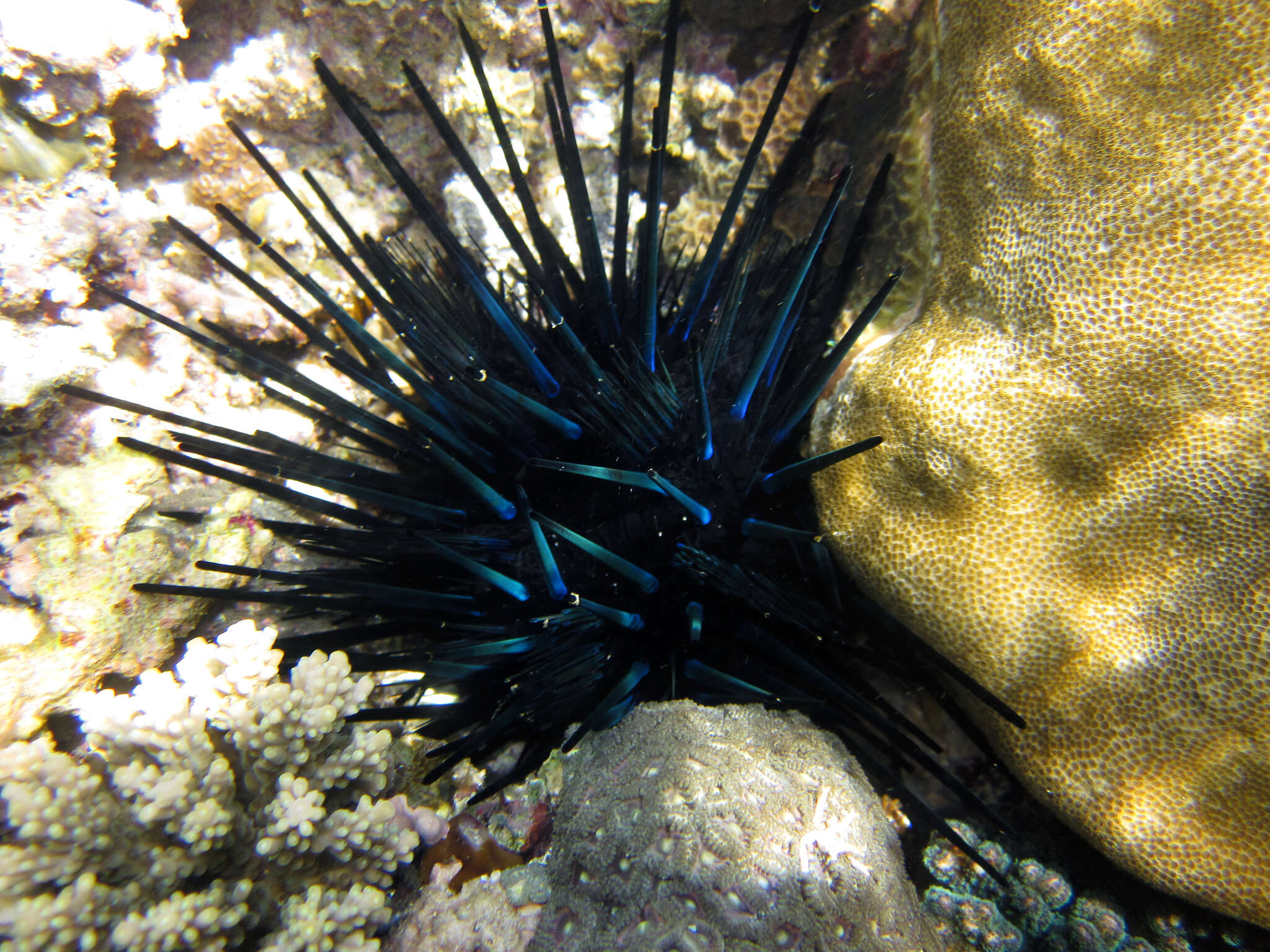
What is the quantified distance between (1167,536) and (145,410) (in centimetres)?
284

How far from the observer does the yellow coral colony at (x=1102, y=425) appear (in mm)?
1355

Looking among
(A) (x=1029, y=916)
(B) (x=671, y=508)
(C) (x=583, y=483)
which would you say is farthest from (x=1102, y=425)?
(A) (x=1029, y=916)

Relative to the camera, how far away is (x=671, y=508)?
Answer: 1658 mm

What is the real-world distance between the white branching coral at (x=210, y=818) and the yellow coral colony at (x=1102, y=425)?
5.00 feet

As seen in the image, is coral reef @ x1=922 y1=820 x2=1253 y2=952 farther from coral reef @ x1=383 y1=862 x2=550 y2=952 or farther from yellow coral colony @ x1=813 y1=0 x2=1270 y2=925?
coral reef @ x1=383 y1=862 x2=550 y2=952

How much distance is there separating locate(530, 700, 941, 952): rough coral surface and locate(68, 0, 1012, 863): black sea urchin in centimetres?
12

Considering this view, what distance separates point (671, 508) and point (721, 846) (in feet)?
2.62

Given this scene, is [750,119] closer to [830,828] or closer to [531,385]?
[531,385]

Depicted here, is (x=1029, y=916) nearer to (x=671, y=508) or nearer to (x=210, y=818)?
(x=671, y=508)

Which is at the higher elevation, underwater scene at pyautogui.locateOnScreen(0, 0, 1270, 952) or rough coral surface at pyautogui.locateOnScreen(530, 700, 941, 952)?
underwater scene at pyautogui.locateOnScreen(0, 0, 1270, 952)

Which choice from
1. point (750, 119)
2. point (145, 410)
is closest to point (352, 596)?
point (145, 410)

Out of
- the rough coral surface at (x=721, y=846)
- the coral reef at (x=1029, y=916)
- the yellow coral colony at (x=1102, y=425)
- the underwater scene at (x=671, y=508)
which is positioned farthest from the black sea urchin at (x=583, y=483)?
the coral reef at (x=1029, y=916)

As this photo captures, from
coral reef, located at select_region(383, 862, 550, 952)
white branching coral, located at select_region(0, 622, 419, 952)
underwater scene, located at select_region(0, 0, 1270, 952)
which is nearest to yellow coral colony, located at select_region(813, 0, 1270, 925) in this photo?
underwater scene, located at select_region(0, 0, 1270, 952)

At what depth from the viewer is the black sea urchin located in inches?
64.1
